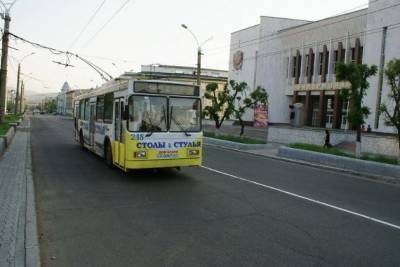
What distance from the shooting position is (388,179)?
14258 mm

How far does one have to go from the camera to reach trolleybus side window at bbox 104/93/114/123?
515 inches

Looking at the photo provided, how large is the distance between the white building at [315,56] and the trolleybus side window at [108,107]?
26.1 metres

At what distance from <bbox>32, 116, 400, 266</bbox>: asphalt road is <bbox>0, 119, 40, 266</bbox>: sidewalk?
207mm

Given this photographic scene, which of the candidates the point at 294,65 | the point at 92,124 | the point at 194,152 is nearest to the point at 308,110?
the point at 294,65

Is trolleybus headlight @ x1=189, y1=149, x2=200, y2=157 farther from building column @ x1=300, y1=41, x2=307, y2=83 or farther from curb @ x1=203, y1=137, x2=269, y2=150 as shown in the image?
building column @ x1=300, y1=41, x2=307, y2=83

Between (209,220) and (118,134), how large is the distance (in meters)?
5.58

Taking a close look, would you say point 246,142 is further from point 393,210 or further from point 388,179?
point 393,210

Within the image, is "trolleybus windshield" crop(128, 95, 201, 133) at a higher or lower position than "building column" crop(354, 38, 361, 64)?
lower

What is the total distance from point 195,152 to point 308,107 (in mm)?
38639

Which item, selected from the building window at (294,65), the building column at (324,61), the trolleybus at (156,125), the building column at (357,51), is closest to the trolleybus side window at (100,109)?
the trolleybus at (156,125)

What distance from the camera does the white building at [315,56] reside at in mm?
35219

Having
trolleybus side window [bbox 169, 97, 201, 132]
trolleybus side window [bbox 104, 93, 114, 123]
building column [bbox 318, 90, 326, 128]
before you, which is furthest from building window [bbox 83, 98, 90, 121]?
building column [bbox 318, 90, 326, 128]

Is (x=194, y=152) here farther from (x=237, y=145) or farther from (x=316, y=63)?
(x=316, y=63)

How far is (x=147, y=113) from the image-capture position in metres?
11.2
